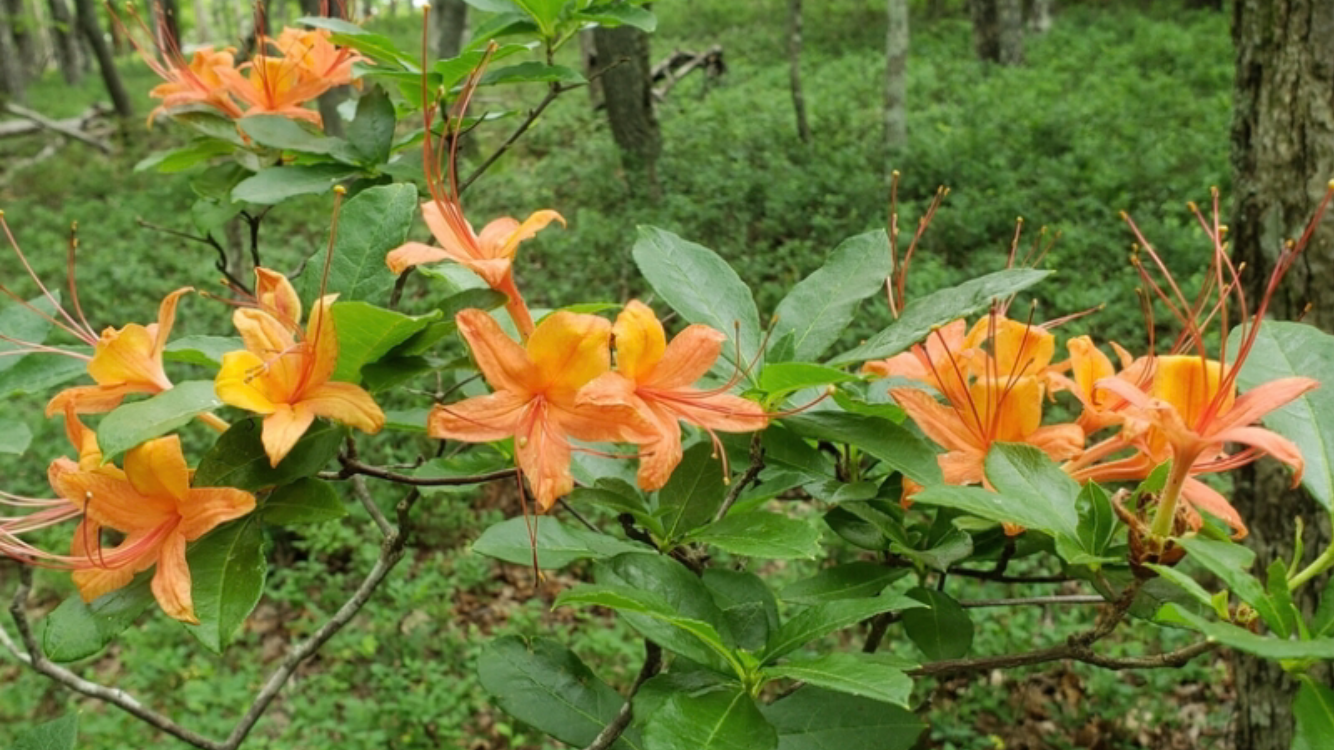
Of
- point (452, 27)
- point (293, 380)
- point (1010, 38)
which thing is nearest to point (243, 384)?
point (293, 380)

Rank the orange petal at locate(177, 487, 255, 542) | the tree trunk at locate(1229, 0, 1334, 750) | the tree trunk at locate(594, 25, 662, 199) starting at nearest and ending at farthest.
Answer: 1. the orange petal at locate(177, 487, 255, 542)
2. the tree trunk at locate(1229, 0, 1334, 750)
3. the tree trunk at locate(594, 25, 662, 199)

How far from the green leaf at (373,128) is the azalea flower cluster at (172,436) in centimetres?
48

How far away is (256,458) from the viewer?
790mm

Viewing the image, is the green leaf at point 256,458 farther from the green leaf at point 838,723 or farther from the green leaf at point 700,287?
the green leaf at point 838,723

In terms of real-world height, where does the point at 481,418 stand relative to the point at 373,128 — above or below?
below

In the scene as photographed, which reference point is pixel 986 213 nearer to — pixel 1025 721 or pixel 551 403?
pixel 1025 721

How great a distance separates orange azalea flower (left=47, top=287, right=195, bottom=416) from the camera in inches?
30.9

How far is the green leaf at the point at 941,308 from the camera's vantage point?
2.47ft

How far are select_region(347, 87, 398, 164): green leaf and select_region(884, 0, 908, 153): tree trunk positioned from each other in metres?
5.39

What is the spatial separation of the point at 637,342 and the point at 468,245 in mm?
222

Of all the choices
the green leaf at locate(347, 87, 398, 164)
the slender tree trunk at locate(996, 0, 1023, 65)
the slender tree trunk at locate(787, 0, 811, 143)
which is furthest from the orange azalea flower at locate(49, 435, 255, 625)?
the slender tree trunk at locate(996, 0, 1023, 65)

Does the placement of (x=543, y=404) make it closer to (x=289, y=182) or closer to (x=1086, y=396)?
(x=1086, y=396)

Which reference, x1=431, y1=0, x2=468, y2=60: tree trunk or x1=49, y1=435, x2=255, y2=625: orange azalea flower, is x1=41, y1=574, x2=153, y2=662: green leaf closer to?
x1=49, y1=435, x2=255, y2=625: orange azalea flower

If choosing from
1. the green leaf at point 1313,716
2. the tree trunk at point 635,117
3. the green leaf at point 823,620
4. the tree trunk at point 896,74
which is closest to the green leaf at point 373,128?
the green leaf at point 823,620
